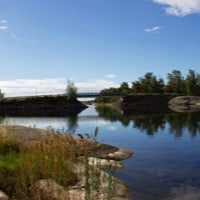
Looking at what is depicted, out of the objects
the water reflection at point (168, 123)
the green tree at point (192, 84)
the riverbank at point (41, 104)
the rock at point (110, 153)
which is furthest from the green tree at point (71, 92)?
the rock at point (110, 153)

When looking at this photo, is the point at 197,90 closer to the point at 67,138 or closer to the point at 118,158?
the point at 118,158

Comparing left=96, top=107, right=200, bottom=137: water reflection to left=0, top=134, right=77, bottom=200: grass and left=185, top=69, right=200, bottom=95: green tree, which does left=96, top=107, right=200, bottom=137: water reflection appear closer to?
left=0, top=134, right=77, bottom=200: grass

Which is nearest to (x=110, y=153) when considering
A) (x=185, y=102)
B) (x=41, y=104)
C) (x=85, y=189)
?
(x=85, y=189)

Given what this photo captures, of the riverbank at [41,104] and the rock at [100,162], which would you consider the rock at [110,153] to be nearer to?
the rock at [100,162]

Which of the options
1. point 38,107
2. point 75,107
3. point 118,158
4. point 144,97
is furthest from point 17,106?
point 118,158

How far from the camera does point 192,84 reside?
178m

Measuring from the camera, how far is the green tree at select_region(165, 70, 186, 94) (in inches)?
7298

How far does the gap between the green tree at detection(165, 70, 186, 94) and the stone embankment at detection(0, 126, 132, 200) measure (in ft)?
525

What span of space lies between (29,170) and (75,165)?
4709mm

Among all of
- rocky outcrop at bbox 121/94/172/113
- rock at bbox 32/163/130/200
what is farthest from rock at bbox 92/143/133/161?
rocky outcrop at bbox 121/94/172/113

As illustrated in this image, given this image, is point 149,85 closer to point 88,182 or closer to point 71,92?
point 71,92

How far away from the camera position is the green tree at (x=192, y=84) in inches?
6978

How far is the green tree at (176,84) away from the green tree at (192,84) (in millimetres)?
5710

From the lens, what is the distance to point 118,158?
88.3 ft
